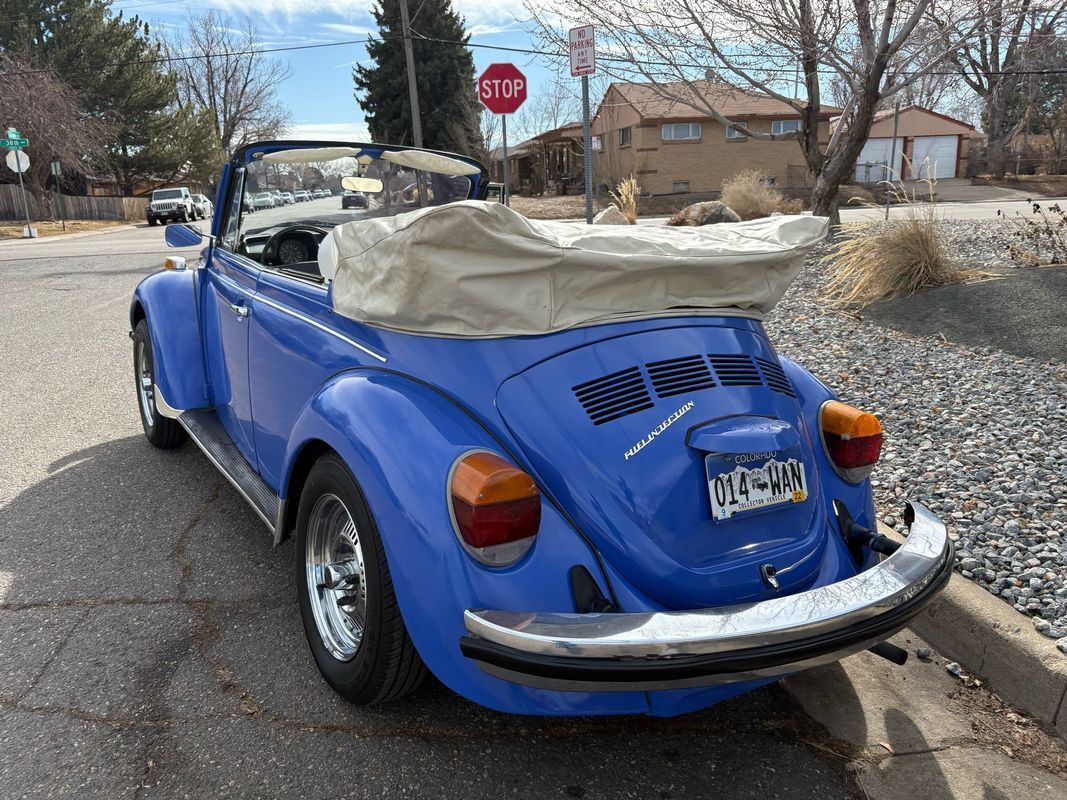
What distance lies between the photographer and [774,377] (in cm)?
240

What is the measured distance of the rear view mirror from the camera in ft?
13.1

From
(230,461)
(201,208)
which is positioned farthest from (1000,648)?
(201,208)

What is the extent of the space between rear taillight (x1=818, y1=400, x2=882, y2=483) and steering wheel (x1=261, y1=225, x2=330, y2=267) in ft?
8.48

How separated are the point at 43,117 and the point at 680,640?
38766mm

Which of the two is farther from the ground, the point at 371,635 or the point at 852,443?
the point at 852,443

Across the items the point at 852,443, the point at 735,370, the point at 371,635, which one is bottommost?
the point at 371,635

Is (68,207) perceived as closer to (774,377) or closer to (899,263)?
(899,263)

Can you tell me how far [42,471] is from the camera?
4.37 metres

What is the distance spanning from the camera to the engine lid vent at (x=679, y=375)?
2.14 meters

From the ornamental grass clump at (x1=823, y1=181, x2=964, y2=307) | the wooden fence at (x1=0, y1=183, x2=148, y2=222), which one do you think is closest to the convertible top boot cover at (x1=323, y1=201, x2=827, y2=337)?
the ornamental grass clump at (x1=823, y1=181, x2=964, y2=307)

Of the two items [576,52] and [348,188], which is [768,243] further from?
[576,52]

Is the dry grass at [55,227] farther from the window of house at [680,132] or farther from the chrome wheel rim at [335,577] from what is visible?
the chrome wheel rim at [335,577]

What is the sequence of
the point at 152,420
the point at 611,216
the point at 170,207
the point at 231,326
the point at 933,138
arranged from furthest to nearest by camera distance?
the point at 933,138
the point at 170,207
the point at 611,216
the point at 152,420
the point at 231,326

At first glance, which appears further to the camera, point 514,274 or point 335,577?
point 335,577
